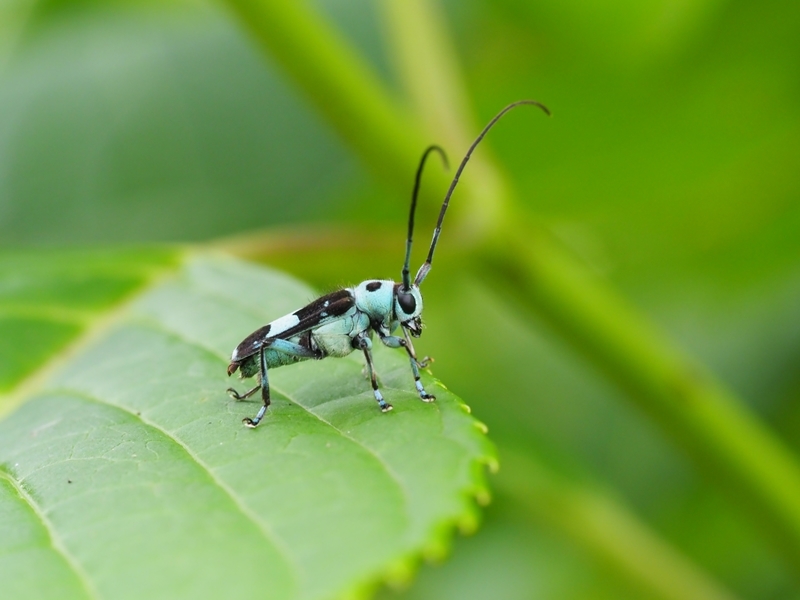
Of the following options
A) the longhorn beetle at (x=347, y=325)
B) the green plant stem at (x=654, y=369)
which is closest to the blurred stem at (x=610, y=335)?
the green plant stem at (x=654, y=369)

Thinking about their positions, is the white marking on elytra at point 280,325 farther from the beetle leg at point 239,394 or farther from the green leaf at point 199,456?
the beetle leg at point 239,394

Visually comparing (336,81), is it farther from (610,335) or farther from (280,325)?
(610,335)

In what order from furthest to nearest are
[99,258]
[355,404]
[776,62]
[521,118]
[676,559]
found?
[521,118] < [776,62] < [676,559] < [99,258] < [355,404]

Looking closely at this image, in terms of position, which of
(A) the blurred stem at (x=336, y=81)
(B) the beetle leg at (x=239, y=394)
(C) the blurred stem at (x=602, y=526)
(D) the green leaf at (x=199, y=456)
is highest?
(A) the blurred stem at (x=336, y=81)

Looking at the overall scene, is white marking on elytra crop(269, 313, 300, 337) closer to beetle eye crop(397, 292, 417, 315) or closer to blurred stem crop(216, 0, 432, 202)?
beetle eye crop(397, 292, 417, 315)

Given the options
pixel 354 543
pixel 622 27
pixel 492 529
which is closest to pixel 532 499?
pixel 492 529

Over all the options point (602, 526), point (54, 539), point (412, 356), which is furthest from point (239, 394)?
Result: point (602, 526)

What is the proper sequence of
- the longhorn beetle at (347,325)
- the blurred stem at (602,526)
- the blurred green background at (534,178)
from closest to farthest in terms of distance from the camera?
the longhorn beetle at (347,325) → the blurred stem at (602,526) → the blurred green background at (534,178)

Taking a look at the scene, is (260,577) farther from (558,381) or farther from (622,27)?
(558,381)
